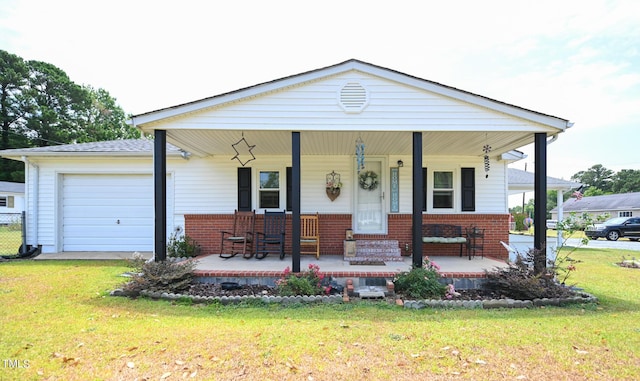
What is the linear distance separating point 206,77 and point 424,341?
1324cm

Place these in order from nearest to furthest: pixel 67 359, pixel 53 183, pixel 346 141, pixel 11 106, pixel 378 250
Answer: pixel 67 359 → pixel 346 141 → pixel 378 250 → pixel 53 183 → pixel 11 106

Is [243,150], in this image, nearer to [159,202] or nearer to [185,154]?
[185,154]

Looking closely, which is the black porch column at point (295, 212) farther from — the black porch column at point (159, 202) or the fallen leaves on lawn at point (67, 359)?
the fallen leaves on lawn at point (67, 359)

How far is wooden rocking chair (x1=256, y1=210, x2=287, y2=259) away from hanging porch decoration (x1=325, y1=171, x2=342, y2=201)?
1234 millimetres

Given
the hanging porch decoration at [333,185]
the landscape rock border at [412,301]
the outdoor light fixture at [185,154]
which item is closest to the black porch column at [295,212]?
the landscape rock border at [412,301]

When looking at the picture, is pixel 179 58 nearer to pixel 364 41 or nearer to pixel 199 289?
pixel 364 41

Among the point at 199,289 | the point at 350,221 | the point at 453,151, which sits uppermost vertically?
the point at 453,151

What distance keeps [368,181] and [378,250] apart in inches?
68.9

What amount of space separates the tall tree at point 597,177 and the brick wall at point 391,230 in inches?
2615

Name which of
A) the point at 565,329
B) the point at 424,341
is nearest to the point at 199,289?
the point at 424,341

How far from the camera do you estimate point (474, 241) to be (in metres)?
7.36

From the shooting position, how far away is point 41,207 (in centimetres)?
849

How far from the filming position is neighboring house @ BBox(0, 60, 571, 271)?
17.7ft

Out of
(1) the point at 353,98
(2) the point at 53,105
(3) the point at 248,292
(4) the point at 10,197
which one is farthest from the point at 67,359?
(2) the point at 53,105
